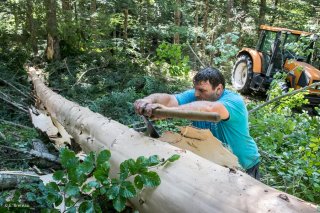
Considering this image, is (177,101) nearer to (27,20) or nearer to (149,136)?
(149,136)

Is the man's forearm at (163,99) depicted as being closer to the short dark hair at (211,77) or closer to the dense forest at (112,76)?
the short dark hair at (211,77)

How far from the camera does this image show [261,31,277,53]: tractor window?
35.1 ft

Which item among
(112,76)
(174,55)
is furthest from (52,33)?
(174,55)

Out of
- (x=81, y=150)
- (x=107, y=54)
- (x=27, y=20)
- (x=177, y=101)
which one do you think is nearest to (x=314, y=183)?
(x=177, y=101)

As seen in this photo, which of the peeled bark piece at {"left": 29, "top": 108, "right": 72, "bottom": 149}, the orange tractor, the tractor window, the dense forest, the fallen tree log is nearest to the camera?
the fallen tree log

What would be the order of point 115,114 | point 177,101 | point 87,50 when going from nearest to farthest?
point 177,101, point 115,114, point 87,50

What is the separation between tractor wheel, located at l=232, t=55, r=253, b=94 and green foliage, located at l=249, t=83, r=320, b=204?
441 centimetres

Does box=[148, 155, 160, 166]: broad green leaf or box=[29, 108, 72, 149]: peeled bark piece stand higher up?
box=[148, 155, 160, 166]: broad green leaf

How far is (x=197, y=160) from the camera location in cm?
236

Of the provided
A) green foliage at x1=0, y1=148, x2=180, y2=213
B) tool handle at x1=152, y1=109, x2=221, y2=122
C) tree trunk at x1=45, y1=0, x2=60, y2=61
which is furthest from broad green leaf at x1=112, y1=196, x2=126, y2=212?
tree trunk at x1=45, y1=0, x2=60, y2=61

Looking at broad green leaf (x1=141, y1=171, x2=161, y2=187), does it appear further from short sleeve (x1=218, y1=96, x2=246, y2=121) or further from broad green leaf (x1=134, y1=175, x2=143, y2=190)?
short sleeve (x1=218, y1=96, x2=246, y2=121)

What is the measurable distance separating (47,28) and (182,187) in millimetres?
8450

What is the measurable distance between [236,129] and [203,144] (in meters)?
0.49

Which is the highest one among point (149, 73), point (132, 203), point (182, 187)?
point (182, 187)
